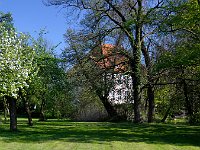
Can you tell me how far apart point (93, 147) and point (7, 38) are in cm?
753

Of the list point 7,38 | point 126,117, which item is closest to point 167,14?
point 7,38

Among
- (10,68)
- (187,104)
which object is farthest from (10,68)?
(187,104)

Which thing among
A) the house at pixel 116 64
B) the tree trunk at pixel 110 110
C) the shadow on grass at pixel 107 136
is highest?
the house at pixel 116 64

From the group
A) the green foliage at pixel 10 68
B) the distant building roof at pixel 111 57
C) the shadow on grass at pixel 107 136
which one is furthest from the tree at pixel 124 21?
the green foliage at pixel 10 68

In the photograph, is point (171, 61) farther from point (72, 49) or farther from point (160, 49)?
point (72, 49)

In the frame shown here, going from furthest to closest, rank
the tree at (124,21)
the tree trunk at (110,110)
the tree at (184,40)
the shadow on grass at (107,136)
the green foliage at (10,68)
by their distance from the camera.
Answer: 1. the tree trunk at (110,110)
2. the tree at (124,21)
3. the tree at (184,40)
4. the shadow on grass at (107,136)
5. the green foliage at (10,68)

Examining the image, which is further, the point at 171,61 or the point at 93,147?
the point at 171,61

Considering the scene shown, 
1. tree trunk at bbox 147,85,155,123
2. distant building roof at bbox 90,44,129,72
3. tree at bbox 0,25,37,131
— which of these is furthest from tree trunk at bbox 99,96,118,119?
tree at bbox 0,25,37,131

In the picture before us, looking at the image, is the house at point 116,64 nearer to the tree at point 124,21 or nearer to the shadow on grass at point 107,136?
the tree at point 124,21

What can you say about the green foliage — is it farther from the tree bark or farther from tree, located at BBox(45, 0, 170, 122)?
the tree bark

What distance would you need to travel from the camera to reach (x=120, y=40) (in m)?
37.1

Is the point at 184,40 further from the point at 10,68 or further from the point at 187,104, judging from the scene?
the point at 10,68

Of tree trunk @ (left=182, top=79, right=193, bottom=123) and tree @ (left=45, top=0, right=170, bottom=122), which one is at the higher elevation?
tree @ (left=45, top=0, right=170, bottom=122)

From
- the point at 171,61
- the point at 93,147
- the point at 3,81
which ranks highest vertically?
the point at 171,61
